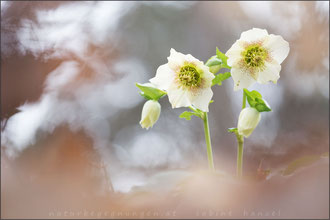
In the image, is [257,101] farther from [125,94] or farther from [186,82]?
[125,94]

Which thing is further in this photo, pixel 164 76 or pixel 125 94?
pixel 125 94

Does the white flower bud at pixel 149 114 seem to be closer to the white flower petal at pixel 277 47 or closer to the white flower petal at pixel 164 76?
the white flower petal at pixel 164 76

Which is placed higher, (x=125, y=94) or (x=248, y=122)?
(x=125, y=94)

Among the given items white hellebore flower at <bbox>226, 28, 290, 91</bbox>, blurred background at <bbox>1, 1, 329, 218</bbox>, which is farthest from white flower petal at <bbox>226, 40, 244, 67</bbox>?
blurred background at <bbox>1, 1, 329, 218</bbox>

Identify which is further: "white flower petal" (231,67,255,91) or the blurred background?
the blurred background

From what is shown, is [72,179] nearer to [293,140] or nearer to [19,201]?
[19,201]

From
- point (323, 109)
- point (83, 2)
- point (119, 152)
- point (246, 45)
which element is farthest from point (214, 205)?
point (83, 2)

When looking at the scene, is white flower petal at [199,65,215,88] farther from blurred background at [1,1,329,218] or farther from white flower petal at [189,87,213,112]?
blurred background at [1,1,329,218]

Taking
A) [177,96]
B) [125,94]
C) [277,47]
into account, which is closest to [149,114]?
[177,96]
